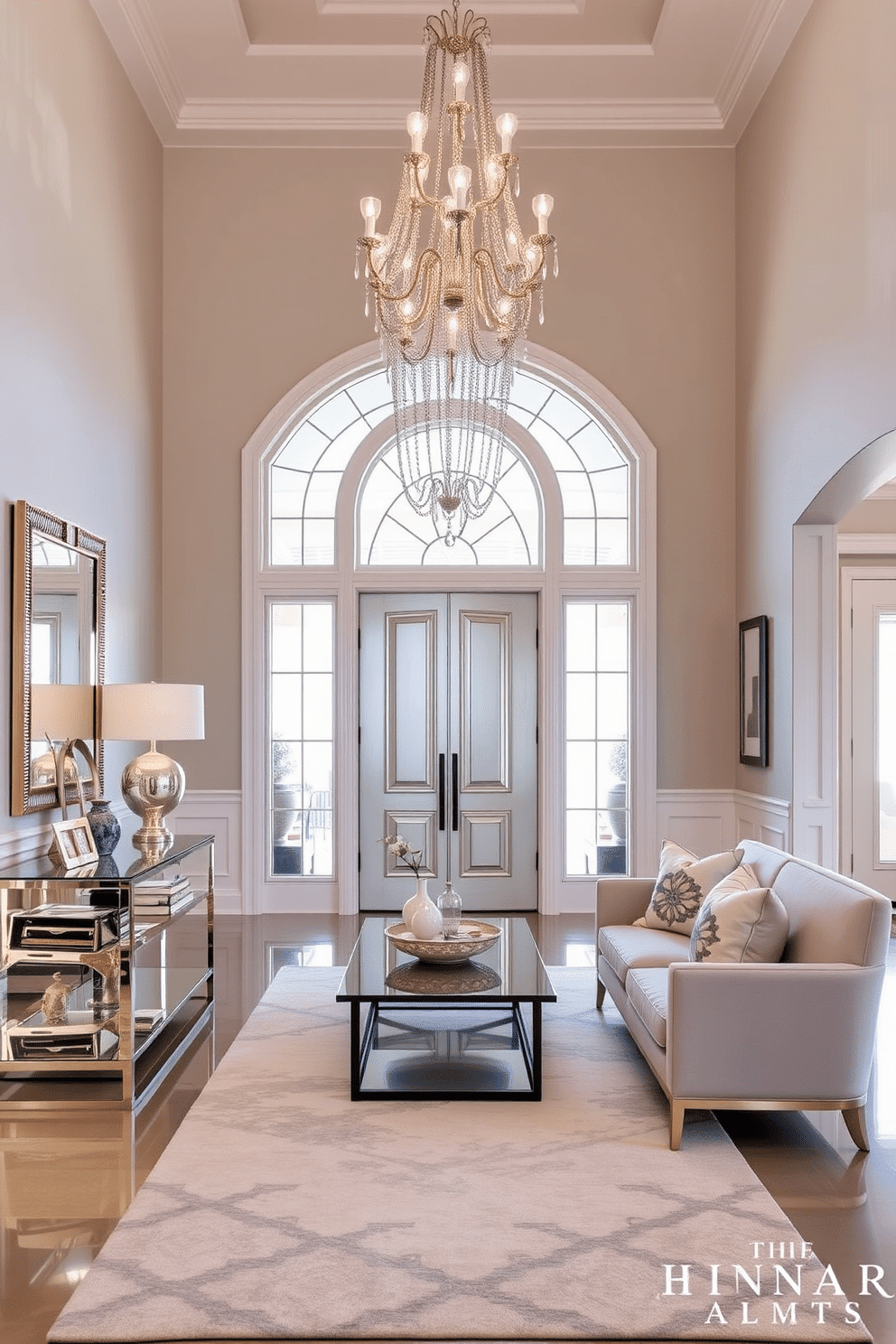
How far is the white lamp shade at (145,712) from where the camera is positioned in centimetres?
496

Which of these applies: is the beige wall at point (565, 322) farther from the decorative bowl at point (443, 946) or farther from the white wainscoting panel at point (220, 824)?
the decorative bowl at point (443, 946)

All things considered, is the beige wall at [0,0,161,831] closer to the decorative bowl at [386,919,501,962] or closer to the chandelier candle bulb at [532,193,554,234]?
the decorative bowl at [386,919,501,962]

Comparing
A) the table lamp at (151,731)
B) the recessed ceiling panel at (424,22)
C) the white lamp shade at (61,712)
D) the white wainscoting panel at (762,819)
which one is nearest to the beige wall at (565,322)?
the white wainscoting panel at (762,819)

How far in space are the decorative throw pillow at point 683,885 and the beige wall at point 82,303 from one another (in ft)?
9.20

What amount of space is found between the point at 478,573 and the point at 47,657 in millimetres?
3419

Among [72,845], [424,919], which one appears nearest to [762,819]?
[424,919]

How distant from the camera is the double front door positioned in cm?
783

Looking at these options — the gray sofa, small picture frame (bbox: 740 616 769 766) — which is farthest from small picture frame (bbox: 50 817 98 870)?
small picture frame (bbox: 740 616 769 766)

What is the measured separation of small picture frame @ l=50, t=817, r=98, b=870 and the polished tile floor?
90 cm

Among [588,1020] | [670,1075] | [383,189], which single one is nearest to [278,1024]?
[588,1020]

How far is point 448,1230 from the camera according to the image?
2.88m

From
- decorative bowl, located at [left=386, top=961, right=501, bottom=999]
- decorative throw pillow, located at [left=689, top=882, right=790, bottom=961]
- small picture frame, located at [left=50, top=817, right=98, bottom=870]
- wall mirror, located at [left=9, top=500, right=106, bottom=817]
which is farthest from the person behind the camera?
wall mirror, located at [left=9, top=500, right=106, bottom=817]

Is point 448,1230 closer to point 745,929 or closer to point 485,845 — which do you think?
point 745,929

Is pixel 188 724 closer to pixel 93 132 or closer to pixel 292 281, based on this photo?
pixel 93 132
